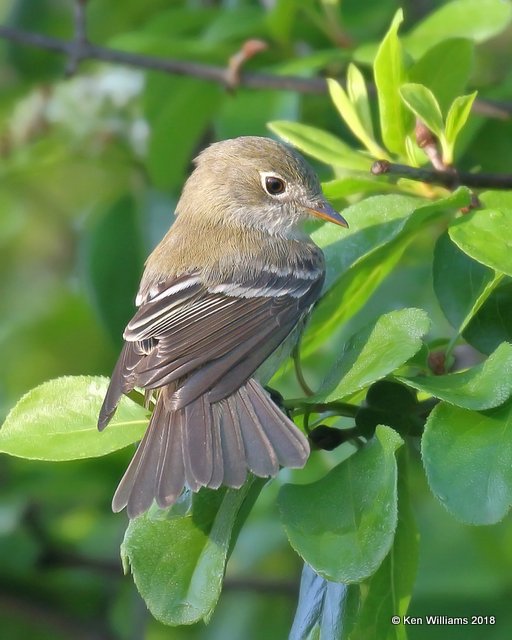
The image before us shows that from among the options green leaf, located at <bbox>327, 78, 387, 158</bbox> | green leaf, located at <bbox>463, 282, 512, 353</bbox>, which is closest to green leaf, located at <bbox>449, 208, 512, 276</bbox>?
green leaf, located at <bbox>463, 282, 512, 353</bbox>

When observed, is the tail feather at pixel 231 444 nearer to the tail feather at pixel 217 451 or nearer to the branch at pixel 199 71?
the tail feather at pixel 217 451

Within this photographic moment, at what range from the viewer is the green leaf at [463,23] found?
4.12m

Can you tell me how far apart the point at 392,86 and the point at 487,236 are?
64 cm

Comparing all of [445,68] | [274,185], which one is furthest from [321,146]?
[274,185]

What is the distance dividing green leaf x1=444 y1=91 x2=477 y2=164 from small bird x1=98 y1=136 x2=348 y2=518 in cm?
46

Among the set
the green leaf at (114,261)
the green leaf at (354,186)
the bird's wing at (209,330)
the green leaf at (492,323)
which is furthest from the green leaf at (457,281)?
the green leaf at (114,261)

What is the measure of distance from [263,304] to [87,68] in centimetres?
316

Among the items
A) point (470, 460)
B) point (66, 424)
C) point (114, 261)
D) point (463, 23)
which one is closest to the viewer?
point (470, 460)

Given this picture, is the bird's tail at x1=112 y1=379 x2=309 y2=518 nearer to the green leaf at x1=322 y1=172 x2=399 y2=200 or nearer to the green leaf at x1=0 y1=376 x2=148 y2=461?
the green leaf at x1=0 y1=376 x2=148 y2=461

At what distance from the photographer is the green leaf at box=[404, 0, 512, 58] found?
412cm

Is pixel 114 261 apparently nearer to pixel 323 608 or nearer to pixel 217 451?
pixel 217 451

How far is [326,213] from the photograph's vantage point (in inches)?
150

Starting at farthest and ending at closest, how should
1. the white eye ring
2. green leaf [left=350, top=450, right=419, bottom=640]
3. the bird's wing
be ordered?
the white eye ring < the bird's wing < green leaf [left=350, top=450, right=419, bottom=640]

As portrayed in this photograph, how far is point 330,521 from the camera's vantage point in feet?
8.41
